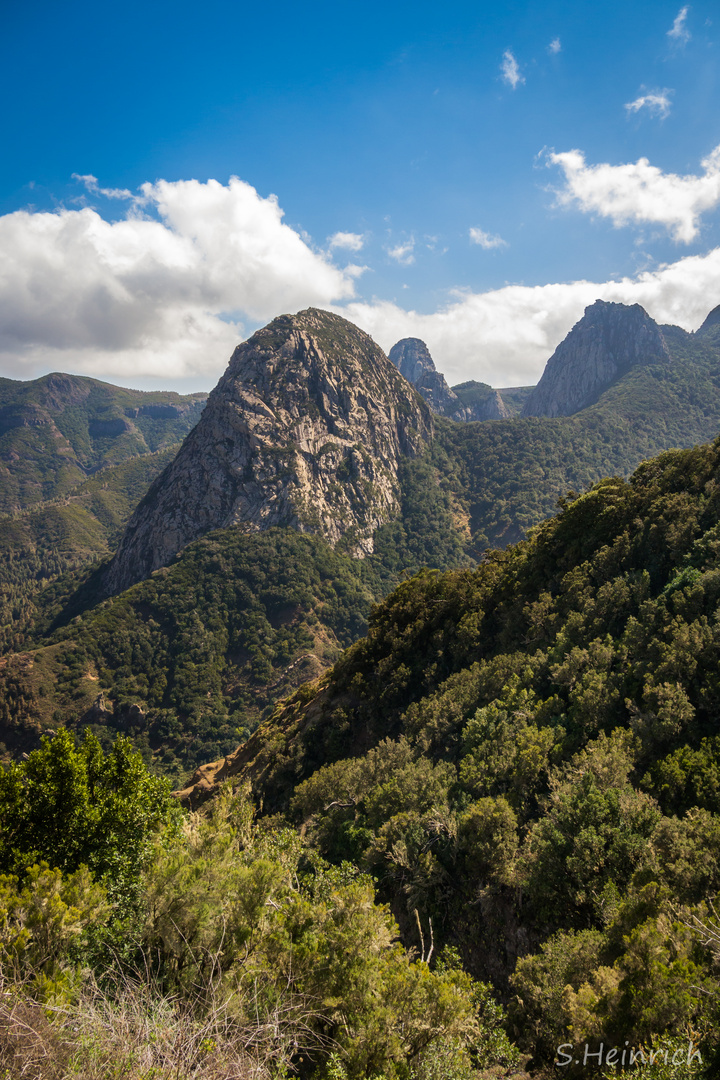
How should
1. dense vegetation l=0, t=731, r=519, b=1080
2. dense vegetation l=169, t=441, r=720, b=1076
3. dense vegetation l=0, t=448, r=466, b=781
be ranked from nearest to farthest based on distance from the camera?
dense vegetation l=0, t=731, r=519, b=1080
dense vegetation l=169, t=441, r=720, b=1076
dense vegetation l=0, t=448, r=466, b=781

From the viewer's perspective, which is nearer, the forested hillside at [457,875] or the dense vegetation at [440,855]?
the dense vegetation at [440,855]

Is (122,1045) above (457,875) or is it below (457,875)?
above

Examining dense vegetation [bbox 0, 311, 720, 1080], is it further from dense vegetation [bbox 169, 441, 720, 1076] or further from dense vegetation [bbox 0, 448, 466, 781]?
dense vegetation [bbox 0, 448, 466, 781]

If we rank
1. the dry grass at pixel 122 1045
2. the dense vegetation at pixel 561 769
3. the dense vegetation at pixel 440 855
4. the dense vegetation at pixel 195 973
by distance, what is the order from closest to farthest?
the dry grass at pixel 122 1045
the dense vegetation at pixel 195 973
the dense vegetation at pixel 440 855
the dense vegetation at pixel 561 769

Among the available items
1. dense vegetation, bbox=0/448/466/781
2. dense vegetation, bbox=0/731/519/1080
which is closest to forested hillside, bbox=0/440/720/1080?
dense vegetation, bbox=0/731/519/1080

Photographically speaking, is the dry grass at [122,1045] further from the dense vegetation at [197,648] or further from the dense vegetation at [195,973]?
the dense vegetation at [197,648]

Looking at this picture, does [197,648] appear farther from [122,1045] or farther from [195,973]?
[122,1045]

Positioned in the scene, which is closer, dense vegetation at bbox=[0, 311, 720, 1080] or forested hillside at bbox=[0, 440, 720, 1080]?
dense vegetation at bbox=[0, 311, 720, 1080]

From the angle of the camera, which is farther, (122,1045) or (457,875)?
(457,875)

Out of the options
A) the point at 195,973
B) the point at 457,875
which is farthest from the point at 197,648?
the point at 195,973

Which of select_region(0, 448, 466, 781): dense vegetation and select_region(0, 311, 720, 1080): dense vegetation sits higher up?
select_region(0, 311, 720, 1080): dense vegetation

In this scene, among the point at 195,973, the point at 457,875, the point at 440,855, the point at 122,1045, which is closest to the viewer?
the point at 122,1045

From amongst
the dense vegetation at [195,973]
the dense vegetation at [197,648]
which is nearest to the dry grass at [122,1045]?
the dense vegetation at [195,973]

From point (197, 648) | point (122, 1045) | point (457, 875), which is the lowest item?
point (197, 648)
